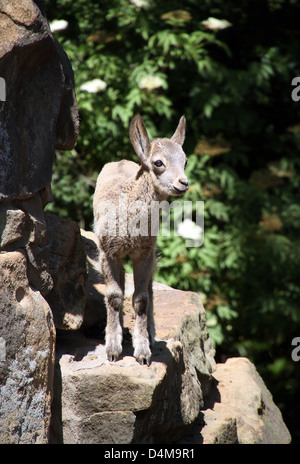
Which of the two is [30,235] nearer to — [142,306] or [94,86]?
[142,306]

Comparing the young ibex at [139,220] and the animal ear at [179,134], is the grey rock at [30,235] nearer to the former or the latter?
the young ibex at [139,220]

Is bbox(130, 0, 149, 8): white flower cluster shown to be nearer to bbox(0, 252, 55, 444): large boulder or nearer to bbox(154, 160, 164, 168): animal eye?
bbox(154, 160, 164, 168): animal eye

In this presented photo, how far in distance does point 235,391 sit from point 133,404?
6.57 feet

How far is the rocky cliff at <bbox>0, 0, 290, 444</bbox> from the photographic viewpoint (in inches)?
167

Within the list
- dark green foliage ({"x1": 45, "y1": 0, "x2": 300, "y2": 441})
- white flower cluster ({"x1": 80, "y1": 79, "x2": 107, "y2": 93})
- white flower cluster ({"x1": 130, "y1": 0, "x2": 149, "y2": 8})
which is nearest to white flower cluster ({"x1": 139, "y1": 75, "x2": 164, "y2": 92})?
dark green foliage ({"x1": 45, "y1": 0, "x2": 300, "y2": 441})

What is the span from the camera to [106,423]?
452cm

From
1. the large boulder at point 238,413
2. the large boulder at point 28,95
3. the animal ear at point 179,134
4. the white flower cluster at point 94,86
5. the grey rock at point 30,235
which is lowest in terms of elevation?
the large boulder at point 238,413

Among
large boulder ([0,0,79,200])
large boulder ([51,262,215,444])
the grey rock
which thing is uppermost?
large boulder ([0,0,79,200])

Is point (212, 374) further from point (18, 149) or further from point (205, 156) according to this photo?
point (18, 149)

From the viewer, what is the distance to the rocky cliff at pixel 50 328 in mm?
4230

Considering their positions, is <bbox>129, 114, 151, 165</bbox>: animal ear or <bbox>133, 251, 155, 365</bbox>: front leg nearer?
<bbox>133, 251, 155, 365</bbox>: front leg

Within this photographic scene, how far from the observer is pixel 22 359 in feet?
13.9

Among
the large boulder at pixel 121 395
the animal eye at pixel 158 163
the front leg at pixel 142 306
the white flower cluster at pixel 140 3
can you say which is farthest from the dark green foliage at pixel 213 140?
the animal eye at pixel 158 163

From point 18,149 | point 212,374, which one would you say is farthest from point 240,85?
point 18,149
